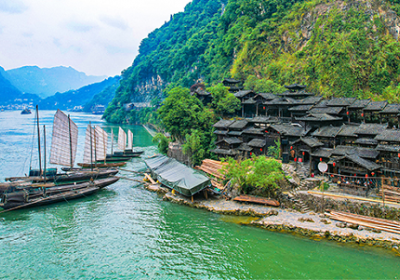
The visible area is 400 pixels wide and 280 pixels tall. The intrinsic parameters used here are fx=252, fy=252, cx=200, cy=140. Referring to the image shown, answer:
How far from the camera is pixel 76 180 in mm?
28828

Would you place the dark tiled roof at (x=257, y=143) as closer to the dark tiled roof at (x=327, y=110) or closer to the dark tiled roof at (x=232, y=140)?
the dark tiled roof at (x=232, y=140)

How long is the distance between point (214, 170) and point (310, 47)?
3093cm

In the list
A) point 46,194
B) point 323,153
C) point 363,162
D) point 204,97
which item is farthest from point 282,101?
point 46,194

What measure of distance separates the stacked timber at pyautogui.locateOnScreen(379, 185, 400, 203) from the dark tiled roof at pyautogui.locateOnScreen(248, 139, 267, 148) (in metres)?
12.8

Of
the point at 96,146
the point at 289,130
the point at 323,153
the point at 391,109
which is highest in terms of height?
the point at 391,109

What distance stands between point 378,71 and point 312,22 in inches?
729

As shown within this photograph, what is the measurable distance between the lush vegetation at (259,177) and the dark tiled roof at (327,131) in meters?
6.67

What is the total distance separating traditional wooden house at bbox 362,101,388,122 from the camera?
26.3 metres

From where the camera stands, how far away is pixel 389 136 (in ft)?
68.4

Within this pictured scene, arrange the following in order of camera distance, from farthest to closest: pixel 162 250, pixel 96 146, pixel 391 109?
pixel 96 146, pixel 391 109, pixel 162 250

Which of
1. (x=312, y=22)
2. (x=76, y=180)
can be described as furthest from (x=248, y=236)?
(x=312, y=22)

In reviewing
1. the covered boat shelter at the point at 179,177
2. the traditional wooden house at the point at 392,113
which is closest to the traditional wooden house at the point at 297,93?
the traditional wooden house at the point at 392,113

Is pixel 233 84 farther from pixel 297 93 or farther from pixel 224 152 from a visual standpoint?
pixel 224 152

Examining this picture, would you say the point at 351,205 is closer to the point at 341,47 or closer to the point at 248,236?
the point at 248,236
